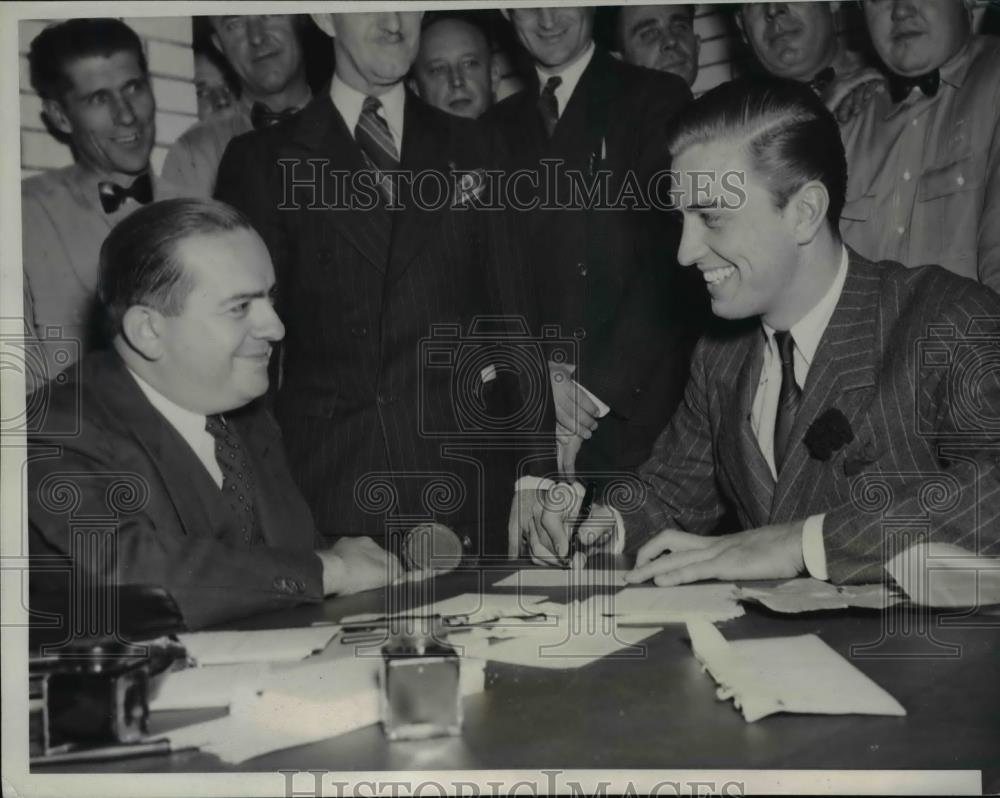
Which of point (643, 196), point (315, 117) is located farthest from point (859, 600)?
point (315, 117)

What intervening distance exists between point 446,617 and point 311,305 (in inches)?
29.9

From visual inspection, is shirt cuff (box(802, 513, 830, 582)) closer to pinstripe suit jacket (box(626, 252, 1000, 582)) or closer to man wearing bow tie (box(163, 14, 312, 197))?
pinstripe suit jacket (box(626, 252, 1000, 582))

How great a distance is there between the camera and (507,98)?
2365 mm

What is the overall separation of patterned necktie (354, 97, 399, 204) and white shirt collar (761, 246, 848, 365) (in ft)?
3.09

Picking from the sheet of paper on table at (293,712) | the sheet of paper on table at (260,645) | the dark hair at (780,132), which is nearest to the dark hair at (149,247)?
the sheet of paper on table at (260,645)

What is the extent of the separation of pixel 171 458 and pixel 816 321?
1.36 metres

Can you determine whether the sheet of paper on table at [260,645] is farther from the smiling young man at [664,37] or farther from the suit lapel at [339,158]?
the smiling young man at [664,37]

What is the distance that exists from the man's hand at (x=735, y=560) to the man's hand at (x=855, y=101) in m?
0.89

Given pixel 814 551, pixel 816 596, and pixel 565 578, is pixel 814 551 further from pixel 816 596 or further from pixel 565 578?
pixel 565 578

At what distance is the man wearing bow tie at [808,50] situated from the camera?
2312 mm

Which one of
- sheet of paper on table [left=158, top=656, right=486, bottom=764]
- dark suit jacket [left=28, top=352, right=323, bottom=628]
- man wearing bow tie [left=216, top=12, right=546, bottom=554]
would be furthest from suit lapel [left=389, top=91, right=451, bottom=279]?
sheet of paper on table [left=158, top=656, right=486, bottom=764]

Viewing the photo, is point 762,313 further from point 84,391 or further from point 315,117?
point 84,391

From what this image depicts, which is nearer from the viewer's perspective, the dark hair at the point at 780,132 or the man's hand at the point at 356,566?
the man's hand at the point at 356,566

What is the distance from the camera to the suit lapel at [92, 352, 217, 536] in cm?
218
